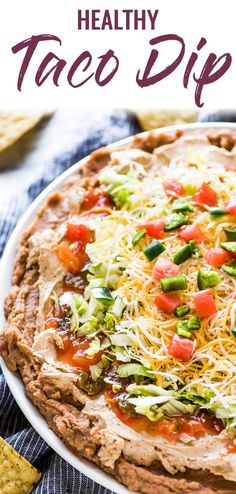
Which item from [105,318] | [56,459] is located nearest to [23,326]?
[105,318]

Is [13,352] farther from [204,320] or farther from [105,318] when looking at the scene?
[204,320]

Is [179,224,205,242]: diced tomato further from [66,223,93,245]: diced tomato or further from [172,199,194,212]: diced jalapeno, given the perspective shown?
[66,223,93,245]: diced tomato

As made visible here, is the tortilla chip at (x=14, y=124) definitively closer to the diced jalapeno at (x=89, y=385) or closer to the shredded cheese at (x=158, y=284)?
the shredded cheese at (x=158, y=284)

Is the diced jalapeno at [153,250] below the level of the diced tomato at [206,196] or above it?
below

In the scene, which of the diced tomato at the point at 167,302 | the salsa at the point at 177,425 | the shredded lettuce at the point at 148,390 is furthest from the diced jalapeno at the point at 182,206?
the salsa at the point at 177,425

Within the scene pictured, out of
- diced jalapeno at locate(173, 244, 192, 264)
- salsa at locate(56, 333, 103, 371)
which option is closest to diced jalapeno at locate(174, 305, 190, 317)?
diced jalapeno at locate(173, 244, 192, 264)

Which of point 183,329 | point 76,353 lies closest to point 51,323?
point 76,353
